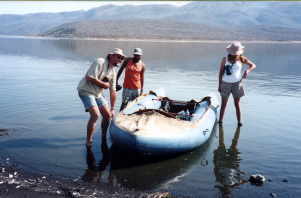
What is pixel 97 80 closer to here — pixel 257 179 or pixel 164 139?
pixel 164 139

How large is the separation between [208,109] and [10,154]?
485 cm

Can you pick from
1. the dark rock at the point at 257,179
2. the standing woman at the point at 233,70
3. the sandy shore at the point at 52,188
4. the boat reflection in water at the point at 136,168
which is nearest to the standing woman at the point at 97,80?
the boat reflection in water at the point at 136,168

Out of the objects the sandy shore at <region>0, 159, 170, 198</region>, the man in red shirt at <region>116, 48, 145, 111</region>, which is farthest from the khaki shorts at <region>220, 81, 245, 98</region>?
the sandy shore at <region>0, 159, 170, 198</region>

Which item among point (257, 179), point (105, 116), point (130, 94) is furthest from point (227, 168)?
point (130, 94)

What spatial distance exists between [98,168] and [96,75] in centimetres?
178

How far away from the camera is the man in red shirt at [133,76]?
→ 924 centimetres

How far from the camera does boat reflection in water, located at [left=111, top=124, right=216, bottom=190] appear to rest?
6434 mm

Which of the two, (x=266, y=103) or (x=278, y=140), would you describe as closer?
(x=278, y=140)

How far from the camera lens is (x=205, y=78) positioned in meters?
20.5

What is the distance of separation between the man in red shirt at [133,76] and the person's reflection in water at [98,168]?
1989 mm

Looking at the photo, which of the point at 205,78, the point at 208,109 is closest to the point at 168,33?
the point at 205,78

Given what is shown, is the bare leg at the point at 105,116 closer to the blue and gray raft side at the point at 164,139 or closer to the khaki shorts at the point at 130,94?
the blue and gray raft side at the point at 164,139

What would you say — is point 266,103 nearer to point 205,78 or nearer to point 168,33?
point 205,78

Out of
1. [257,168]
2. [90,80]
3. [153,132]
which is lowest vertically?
[257,168]
